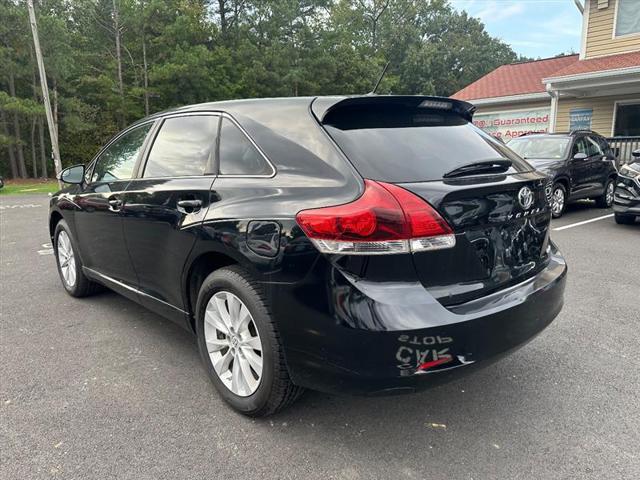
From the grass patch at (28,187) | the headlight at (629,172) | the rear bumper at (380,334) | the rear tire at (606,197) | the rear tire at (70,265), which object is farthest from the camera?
the grass patch at (28,187)

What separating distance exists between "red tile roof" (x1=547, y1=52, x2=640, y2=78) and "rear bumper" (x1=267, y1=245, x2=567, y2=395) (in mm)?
13373

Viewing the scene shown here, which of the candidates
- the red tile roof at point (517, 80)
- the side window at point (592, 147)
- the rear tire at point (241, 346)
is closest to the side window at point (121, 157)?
the rear tire at point (241, 346)

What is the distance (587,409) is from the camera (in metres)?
2.57

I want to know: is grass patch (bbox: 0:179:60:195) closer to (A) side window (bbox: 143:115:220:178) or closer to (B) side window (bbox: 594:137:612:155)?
(A) side window (bbox: 143:115:220:178)

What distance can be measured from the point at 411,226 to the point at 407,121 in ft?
2.60

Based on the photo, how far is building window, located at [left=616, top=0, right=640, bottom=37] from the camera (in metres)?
13.6

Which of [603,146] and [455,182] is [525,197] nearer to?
[455,182]

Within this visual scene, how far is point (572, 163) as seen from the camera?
9.12m

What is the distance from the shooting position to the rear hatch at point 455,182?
2.11 m

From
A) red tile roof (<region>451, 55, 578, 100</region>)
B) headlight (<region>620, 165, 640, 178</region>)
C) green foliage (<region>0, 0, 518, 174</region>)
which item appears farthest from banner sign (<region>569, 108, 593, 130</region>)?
green foliage (<region>0, 0, 518, 174</region>)

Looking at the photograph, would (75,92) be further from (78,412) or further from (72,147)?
(78,412)

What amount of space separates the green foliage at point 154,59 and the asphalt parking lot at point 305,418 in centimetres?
2006

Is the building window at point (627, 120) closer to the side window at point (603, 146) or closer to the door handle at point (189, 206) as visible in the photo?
the side window at point (603, 146)

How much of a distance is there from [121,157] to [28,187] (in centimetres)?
1892
